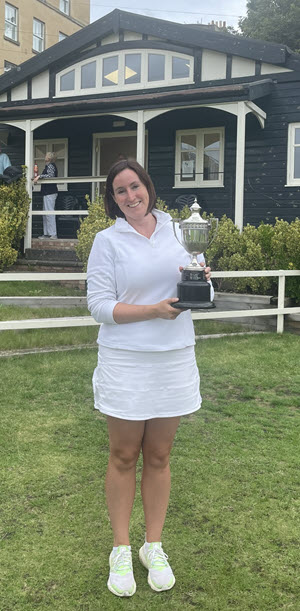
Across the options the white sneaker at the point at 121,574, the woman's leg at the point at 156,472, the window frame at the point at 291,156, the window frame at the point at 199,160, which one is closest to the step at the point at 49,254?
the window frame at the point at 199,160

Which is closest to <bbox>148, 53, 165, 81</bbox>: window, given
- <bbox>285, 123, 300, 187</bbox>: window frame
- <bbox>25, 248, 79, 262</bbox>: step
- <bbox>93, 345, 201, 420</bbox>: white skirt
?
<bbox>285, 123, 300, 187</bbox>: window frame

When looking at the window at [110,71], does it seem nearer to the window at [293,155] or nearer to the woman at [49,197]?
the woman at [49,197]

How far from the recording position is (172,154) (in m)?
14.3

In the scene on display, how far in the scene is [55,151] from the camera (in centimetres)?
1578

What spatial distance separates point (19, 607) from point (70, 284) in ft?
30.5

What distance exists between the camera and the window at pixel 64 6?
3678 centimetres

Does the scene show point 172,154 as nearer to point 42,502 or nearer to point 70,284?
point 70,284

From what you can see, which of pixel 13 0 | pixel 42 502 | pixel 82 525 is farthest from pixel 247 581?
pixel 13 0

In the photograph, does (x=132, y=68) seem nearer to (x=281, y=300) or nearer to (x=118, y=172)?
(x=281, y=300)

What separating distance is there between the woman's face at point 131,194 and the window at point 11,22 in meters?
32.7

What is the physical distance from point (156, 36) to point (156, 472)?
1305 cm

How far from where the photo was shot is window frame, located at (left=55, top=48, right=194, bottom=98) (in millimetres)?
13477

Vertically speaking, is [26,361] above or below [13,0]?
below

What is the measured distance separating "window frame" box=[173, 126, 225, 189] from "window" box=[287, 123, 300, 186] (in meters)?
1.59
